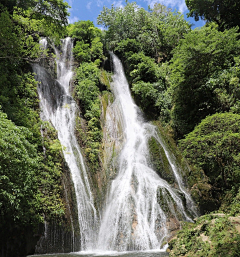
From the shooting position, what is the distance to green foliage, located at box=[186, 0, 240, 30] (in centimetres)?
1972

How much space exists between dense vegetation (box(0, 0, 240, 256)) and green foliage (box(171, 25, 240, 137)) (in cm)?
6

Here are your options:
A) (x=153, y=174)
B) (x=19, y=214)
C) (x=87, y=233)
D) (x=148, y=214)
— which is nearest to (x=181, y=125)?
(x=153, y=174)

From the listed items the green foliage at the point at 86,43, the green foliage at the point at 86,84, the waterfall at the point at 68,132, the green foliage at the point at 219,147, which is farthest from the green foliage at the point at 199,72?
the green foliage at the point at 86,43

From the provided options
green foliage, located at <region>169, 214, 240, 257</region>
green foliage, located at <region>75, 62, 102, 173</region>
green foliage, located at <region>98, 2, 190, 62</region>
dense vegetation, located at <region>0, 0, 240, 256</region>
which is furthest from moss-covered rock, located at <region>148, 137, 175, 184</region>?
green foliage, located at <region>98, 2, 190, 62</region>

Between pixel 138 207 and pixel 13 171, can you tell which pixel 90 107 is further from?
pixel 13 171

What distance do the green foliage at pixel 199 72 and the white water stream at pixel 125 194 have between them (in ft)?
9.10

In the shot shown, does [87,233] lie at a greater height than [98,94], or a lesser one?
lesser

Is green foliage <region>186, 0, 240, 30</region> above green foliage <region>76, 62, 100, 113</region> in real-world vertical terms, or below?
above

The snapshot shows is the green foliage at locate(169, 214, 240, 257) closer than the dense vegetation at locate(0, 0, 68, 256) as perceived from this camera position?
Yes

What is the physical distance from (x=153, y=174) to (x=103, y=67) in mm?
14146

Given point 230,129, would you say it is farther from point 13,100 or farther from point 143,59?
point 143,59

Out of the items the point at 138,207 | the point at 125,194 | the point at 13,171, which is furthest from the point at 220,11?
the point at 13,171

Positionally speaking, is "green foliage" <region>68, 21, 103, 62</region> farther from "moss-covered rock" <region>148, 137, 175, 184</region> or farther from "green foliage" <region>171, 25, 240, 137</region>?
"moss-covered rock" <region>148, 137, 175, 184</region>

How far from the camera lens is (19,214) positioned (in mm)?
7516
